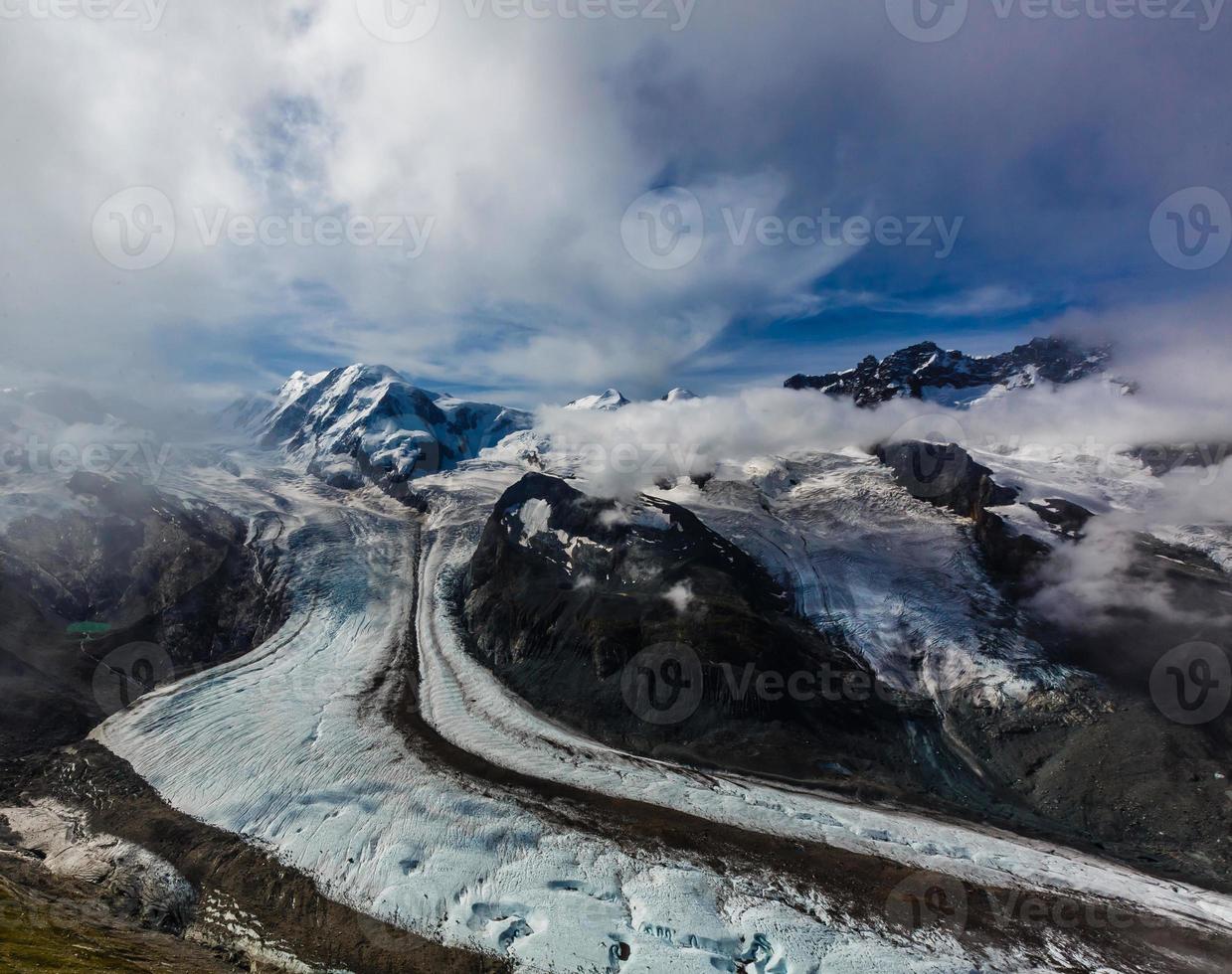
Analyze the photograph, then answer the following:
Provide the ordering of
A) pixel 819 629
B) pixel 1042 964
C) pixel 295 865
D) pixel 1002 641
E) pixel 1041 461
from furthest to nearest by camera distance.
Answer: pixel 1041 461
pixel 819 629
pixel 1002 641
pixel 295 865
pixel 1042 964

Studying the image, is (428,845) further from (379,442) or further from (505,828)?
(379,442)

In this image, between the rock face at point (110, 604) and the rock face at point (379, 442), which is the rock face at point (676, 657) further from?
the rock face at point (379, 442)

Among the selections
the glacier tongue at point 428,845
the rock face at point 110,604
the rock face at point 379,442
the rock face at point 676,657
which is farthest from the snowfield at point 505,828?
the rock face at point 379,442

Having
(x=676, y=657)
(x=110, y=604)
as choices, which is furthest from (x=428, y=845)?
(x=110, y=604)

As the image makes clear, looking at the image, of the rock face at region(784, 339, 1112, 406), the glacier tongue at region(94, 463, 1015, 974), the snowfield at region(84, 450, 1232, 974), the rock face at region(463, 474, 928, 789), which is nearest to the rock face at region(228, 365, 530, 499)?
the rock face at region(463, 474, 928, 789)

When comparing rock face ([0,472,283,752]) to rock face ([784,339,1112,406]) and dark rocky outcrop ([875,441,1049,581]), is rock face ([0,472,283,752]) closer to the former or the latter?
dark rocky outcrop ([875,441,1049,581])

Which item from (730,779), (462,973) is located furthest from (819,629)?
(462,973)

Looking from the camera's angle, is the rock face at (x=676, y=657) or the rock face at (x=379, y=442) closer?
the rock face at (x=676, y=657)

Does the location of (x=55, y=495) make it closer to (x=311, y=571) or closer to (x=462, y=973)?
(x=311, y=571)
